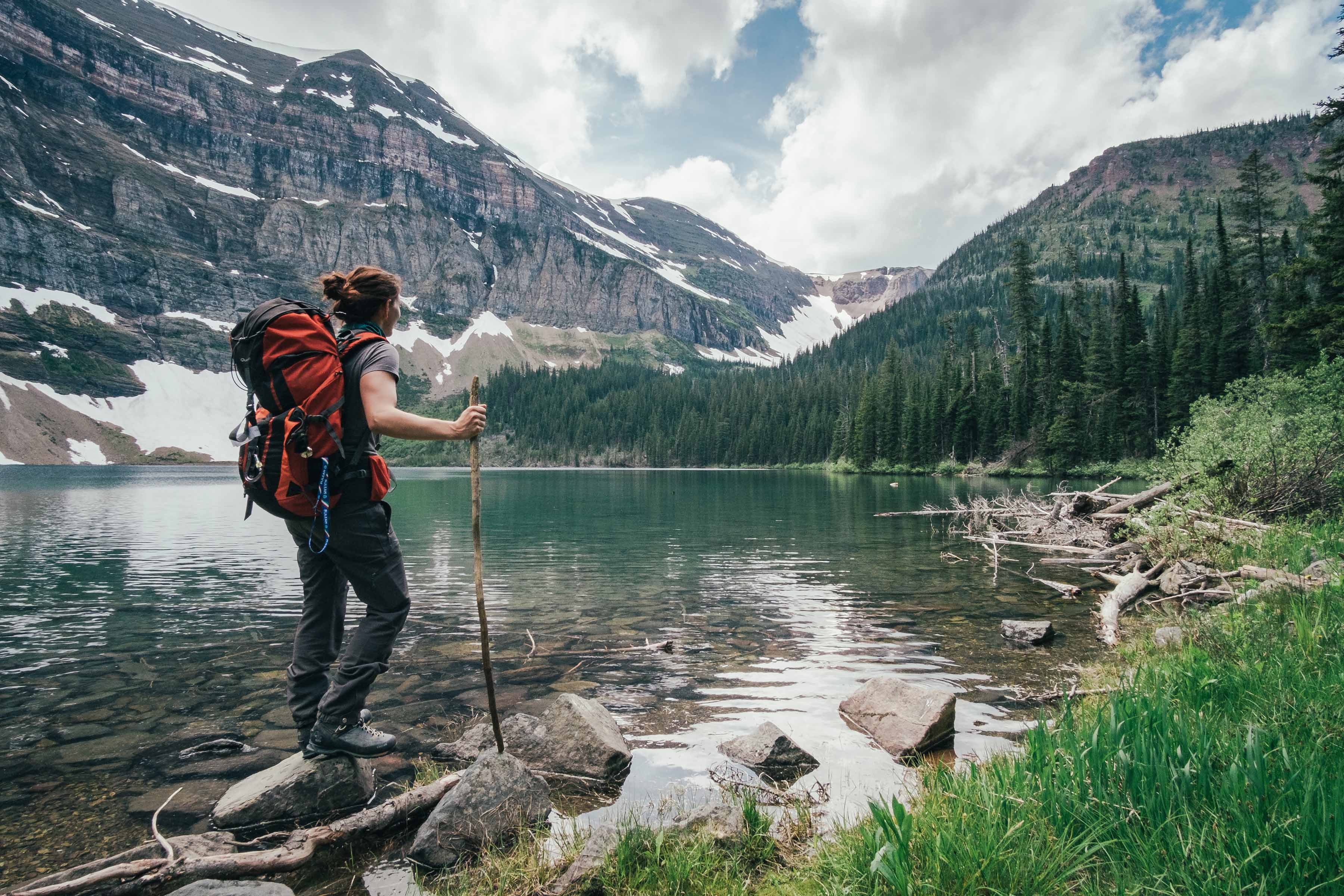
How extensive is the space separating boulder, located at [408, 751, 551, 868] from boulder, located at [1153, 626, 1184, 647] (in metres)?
7.94

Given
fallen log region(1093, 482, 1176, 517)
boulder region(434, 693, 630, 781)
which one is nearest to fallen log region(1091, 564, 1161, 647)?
fallen log region(1093, 482, 1176, 517)

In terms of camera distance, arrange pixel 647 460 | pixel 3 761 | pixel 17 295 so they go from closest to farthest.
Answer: pixel 3 761 < pixel 647 460 < pixel 17 295

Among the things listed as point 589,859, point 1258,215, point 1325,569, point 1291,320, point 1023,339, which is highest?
point 1258,215

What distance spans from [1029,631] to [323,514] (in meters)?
10.9

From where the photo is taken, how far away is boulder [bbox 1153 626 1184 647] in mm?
8281

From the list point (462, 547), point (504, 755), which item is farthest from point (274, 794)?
point (462, 547)

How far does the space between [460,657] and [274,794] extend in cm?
570

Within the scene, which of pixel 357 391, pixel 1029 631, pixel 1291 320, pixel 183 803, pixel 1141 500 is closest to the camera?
pixel 357 391

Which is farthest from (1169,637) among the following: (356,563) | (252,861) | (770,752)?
(252,861)

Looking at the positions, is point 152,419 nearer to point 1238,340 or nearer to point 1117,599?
point 1117,599

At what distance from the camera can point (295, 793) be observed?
5.25 m

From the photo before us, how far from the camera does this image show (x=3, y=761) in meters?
6.68

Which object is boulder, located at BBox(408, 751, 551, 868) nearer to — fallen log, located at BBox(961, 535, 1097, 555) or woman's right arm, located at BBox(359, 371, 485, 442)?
woman's right arm, located at BBox(359, 371, 485, 442)

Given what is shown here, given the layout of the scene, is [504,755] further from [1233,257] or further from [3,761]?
[1233,257]
